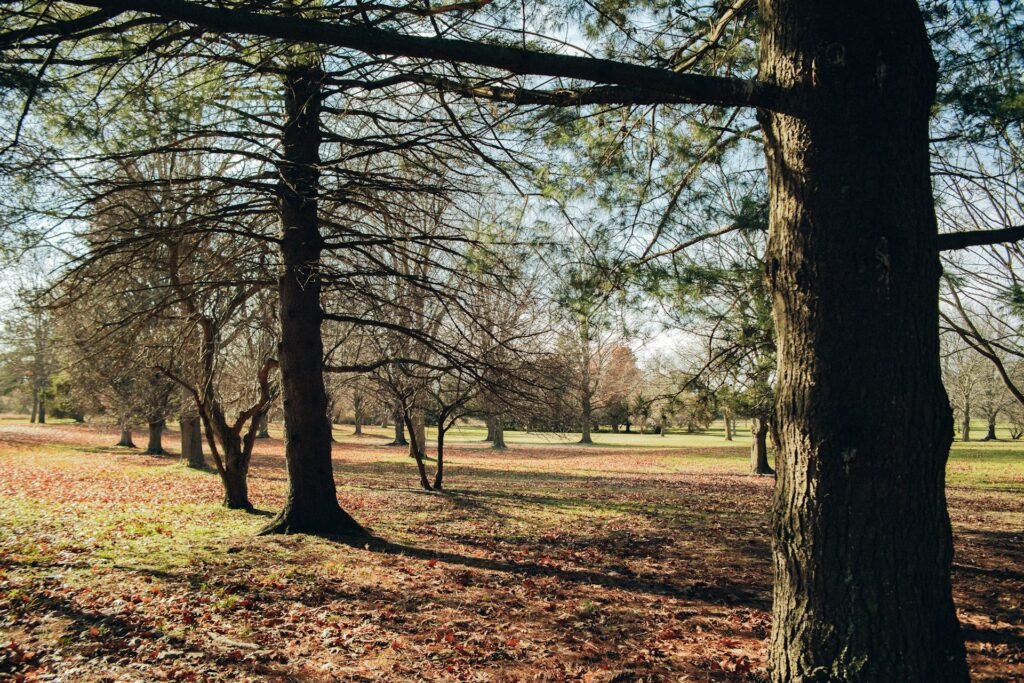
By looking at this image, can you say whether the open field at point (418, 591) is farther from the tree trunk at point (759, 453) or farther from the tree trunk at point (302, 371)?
the tree trunk at point (759, 453)

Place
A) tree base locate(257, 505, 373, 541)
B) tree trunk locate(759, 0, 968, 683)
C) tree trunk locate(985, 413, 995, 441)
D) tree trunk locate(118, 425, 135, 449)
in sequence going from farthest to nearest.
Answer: tree trunk locate(985, 413, 995, 441)
tree trunk locate(118, 425, 135, 449)
tree base locate(257, 505, 373, 541)
tree trunk locate(759, 0, 968, 683)

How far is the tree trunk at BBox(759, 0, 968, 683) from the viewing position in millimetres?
2602

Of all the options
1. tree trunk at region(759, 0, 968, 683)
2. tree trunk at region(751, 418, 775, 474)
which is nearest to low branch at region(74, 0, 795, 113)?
tree trunk at region(759, 0, 968, 683)

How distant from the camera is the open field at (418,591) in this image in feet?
13.9

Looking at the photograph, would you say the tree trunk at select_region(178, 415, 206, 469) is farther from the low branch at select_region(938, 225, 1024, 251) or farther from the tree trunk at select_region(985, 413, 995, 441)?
the tree trunk at select_region(985, 413, 995, 441)

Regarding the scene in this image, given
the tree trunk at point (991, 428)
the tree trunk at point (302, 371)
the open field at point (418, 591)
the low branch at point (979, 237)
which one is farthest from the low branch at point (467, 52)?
the tree trunk at point (991, 428)

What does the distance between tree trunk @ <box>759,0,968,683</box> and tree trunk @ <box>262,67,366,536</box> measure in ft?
20.7

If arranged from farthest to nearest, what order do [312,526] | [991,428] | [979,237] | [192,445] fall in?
[991,428] < [192,445] < [312,526] < [979,237]

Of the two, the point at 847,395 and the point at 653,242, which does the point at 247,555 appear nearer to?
the point at 653,242

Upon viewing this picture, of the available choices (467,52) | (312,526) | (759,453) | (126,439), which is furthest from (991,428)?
(467,52)

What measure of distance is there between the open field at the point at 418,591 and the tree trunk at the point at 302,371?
1.77 ft

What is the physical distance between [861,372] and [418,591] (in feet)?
15.6

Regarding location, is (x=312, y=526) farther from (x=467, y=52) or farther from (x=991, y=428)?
(x=991, y=428)

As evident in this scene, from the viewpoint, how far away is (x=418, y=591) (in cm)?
604
